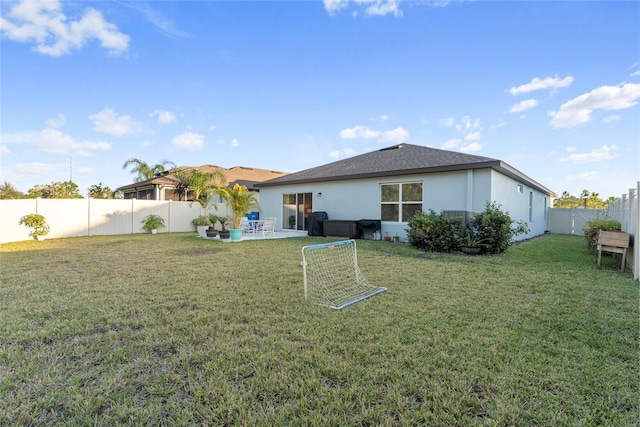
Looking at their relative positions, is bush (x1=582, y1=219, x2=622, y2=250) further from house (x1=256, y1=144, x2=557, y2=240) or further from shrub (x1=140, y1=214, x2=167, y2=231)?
shrub (x1=140, y1=214, x2=167, y2=231)

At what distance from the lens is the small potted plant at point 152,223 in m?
14.6

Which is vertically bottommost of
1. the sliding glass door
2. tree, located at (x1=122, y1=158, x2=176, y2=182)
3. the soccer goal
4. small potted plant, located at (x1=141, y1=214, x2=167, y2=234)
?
the soccer goal

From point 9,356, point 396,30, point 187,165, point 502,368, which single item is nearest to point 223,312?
point 9,356

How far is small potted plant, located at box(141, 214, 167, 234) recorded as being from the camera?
14.6m

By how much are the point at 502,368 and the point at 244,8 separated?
11.5 metres

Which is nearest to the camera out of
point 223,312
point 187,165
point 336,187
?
point 223,312

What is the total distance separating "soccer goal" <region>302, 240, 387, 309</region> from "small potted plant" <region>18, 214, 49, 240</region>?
11.8 m

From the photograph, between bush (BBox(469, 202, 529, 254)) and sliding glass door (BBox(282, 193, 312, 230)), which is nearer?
bush (BBox(469, 202, 529, 254))

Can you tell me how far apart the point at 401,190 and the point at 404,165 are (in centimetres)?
97

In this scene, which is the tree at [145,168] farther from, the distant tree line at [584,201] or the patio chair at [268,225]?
the distant tree line at [584,201]

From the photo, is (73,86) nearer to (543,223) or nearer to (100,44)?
(100,44)

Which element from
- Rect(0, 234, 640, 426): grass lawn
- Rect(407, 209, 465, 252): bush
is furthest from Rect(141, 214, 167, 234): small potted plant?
Rect(407, 209, 465, 252): bush

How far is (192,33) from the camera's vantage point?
10.1 m

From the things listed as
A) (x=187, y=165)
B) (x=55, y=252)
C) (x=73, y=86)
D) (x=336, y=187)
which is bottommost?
(x=55, y=252)
